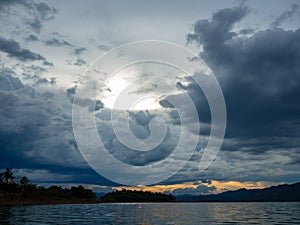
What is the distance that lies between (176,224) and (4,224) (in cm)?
3579

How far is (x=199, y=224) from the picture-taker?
76.8 m

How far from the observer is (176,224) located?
7500 cm

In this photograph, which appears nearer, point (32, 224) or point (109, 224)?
point (32, 224)

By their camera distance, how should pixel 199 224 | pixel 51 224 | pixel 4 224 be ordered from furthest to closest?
pixel 199 224, pixel 51 224, pixel 4 224

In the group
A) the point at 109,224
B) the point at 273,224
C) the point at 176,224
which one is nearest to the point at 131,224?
the point at 109,224

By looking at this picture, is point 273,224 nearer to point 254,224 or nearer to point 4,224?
point 254,224

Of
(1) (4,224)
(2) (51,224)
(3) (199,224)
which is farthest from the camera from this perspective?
(3) (199,224)

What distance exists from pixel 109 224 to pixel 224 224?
1006 inches

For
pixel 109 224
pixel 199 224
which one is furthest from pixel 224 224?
pixel 109 224

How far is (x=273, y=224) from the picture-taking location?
74875 millimetres

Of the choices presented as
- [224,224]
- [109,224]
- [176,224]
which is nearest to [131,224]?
[109,224]

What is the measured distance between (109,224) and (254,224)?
1263 inches

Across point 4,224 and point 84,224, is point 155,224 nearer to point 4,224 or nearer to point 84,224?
point 84,224

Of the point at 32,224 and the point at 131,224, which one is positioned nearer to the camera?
the point at 32,224
